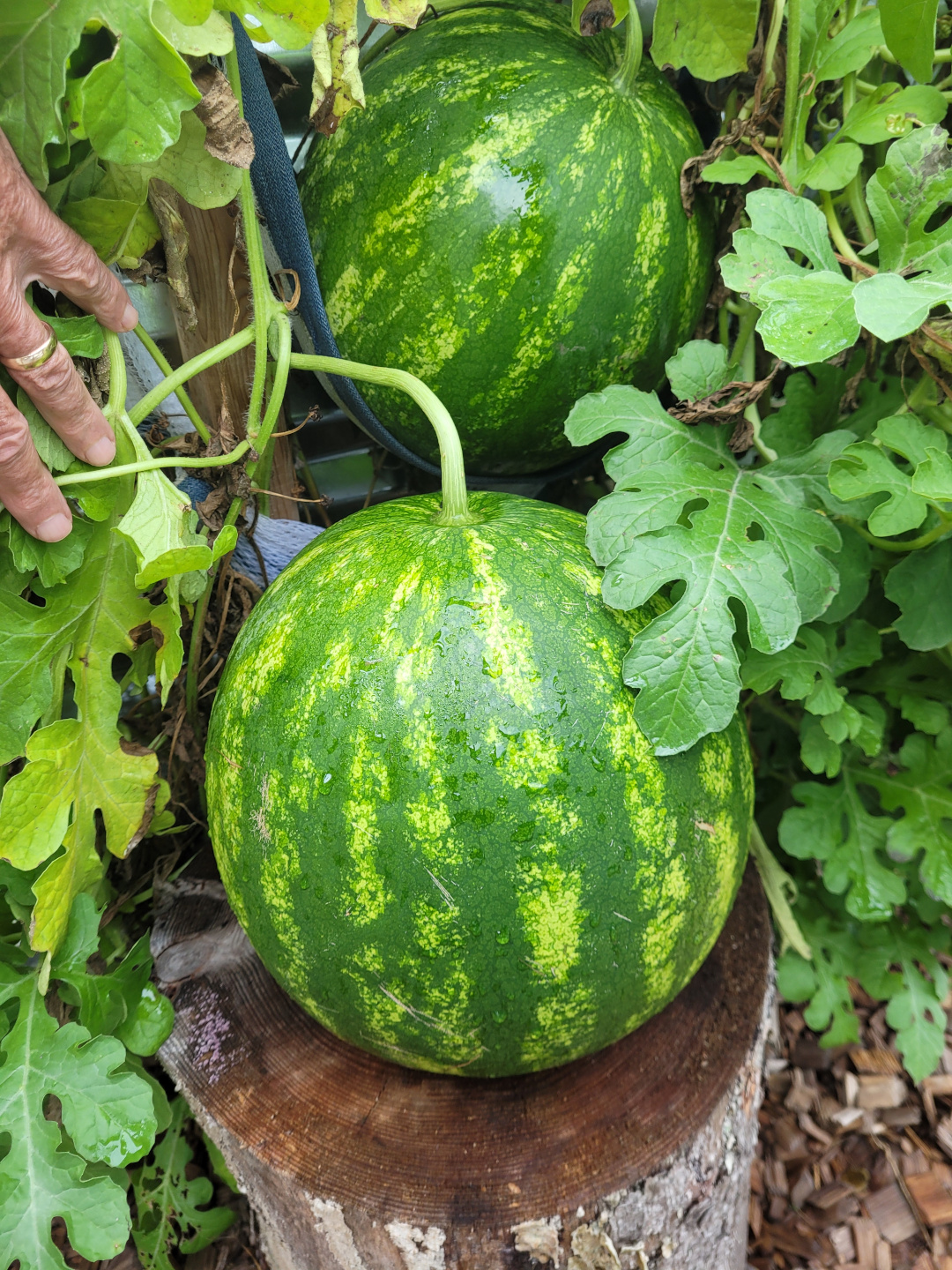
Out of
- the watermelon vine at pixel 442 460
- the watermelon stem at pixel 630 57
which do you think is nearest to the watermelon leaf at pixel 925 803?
the watermelon vine at pixel 442 460

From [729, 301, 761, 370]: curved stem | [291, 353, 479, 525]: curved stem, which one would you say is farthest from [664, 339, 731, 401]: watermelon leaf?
[291, 353, 479, 525]: curved stem

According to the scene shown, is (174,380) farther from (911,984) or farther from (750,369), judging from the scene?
(911,984)

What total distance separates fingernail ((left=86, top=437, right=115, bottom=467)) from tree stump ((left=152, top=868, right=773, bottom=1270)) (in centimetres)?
89

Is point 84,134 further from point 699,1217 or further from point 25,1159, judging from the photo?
point 699,1217

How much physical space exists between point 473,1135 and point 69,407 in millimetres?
1170

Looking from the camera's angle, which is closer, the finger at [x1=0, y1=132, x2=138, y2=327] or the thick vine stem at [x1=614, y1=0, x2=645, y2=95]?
the finger at [x1=0, y1=132, x2=138, y2=327]

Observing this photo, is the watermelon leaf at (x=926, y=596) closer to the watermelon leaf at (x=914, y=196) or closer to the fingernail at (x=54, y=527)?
the watermelon leaf at (x=914, y=196)

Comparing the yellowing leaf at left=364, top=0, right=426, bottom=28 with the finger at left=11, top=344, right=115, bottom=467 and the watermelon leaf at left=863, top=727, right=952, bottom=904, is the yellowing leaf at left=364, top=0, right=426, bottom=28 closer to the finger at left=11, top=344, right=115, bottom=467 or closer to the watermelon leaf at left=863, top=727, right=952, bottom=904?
the finger at left=11, top=344, right=115, bottom=467

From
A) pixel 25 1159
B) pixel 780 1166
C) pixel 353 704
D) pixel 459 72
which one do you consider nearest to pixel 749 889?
pixel 780 1166

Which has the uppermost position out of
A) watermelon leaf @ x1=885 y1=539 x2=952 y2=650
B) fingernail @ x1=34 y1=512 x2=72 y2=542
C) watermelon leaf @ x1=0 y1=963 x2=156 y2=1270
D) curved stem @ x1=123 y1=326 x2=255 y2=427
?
curved stem @ x1=123 y1=326 x2=255 y2=427

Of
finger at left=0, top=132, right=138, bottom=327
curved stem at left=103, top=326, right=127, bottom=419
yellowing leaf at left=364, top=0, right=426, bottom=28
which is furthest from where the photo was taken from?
curved stem at left=103, top=326, right=127, bottom=419

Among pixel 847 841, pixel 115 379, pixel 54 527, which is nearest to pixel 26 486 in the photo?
pixel 54 527

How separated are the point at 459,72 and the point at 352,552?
31.3 inches

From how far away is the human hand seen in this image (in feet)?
3.35
